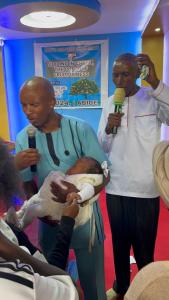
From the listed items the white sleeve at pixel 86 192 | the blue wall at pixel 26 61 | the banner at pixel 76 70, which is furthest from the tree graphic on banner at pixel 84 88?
the white sleeve at pixel 86 192

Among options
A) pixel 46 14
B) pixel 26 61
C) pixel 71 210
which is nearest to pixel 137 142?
pixel 71 210

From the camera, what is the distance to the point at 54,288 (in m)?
0.54

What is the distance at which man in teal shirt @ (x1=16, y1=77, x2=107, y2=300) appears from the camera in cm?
114

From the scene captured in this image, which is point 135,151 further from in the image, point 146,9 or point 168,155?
point 146,9

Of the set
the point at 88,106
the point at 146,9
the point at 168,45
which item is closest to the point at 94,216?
the point at 146,9

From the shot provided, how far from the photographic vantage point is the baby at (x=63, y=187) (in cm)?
116

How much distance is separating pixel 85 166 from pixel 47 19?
1375mm

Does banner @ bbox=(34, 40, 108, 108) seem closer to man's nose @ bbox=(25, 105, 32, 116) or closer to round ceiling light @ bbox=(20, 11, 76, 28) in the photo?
round ceiling light @ bbox=(20, 11, 76, 28)

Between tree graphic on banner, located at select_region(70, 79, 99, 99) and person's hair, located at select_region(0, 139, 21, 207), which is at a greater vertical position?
tree graphic on banner, located at select_region(70, 79, 99, 99)

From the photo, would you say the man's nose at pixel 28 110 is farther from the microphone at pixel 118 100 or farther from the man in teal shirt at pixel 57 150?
the microphone at pixel 118 100

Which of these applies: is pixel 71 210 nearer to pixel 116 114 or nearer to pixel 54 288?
pixel 54 288

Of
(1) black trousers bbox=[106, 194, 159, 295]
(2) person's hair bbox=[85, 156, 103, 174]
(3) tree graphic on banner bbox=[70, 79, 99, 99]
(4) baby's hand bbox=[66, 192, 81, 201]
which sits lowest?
(1) black trousers bbox=[106, 194, 159, 295]

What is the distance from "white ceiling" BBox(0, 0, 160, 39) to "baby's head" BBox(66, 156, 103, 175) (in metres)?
1.80

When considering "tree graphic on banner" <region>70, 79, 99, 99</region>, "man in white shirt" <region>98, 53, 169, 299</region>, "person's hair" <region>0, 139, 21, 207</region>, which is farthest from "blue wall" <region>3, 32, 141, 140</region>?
"person's hair" <region>0, 139, 21, 207</region>
